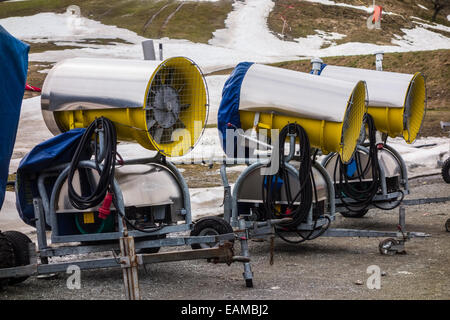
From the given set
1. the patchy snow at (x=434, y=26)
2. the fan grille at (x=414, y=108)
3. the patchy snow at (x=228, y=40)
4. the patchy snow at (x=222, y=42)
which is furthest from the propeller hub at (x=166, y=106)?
the patchy snow at (x=434, y=26)

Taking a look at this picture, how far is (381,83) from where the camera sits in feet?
28.8

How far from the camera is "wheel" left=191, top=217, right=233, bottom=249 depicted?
21.8 feet

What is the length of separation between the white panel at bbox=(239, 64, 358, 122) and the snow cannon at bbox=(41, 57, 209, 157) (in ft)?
3.23

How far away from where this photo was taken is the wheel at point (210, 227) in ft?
21.8

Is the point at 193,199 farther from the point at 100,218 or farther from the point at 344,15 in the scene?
the point at 344,15

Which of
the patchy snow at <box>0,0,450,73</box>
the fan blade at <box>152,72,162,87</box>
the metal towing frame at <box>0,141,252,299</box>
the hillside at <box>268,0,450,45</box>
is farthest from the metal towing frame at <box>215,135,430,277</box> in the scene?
A: the hillside at <box>268,0,450,45</box>

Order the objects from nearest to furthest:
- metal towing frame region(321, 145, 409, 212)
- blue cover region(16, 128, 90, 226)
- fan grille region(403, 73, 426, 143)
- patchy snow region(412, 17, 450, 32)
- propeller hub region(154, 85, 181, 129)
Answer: blue cover region(16, 128, 90, 226) → propeller hub region(154, 85, 181, 129) → metal towing frame region(321, 145, 409, 212) → fan grille region(403, 73, 426, 143) → patchy snow region(412, 17, 450, 32)

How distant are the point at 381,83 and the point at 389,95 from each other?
0.74ft

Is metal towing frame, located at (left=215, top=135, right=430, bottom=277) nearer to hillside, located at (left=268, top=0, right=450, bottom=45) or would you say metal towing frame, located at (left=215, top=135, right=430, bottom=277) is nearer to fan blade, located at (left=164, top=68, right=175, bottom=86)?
fan blade, located at (left=164, top=68, right=175, bottom=86)

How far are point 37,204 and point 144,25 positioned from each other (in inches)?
2237

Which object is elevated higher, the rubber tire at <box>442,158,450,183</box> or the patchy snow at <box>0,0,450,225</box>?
the rubber tire at <box>442,158,450,183</box>

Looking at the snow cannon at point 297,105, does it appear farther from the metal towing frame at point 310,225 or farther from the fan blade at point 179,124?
the fan blade at point 179,124

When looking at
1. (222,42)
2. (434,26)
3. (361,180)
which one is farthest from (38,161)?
(434,26)

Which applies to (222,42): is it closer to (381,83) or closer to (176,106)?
(381,83)
